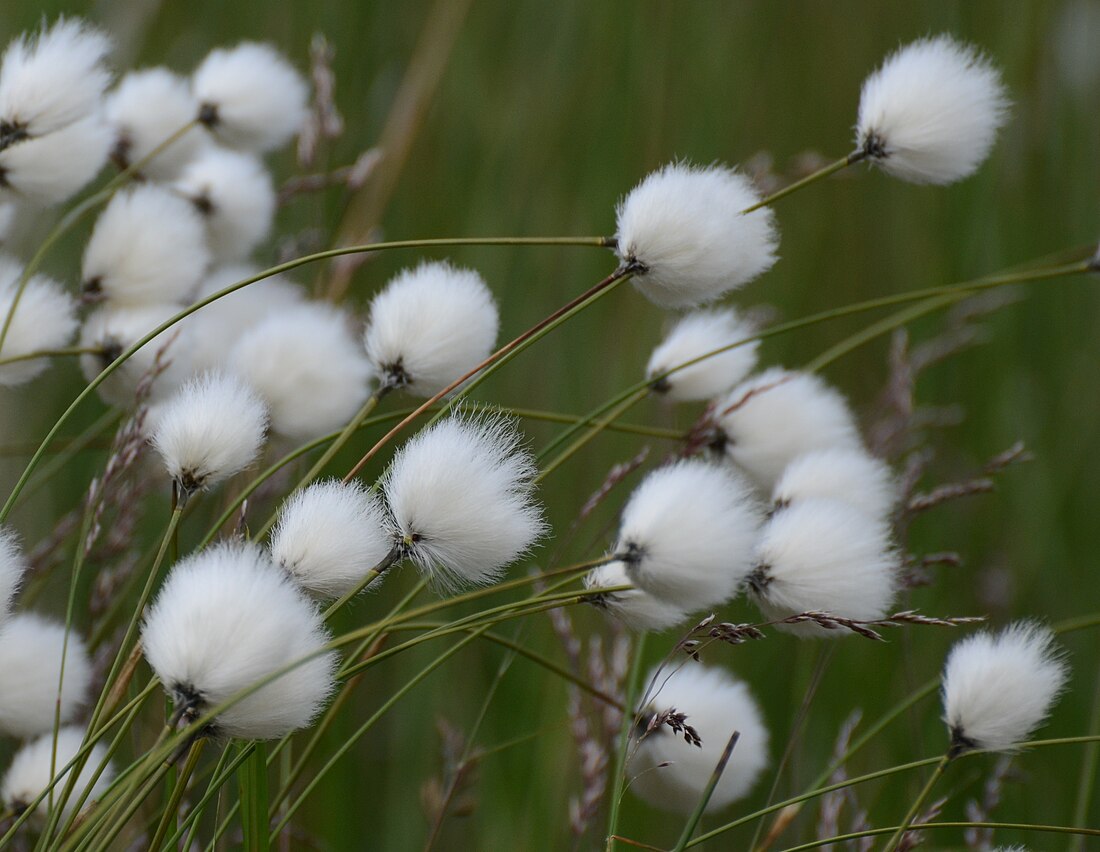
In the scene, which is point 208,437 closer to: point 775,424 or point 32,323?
point 32,323

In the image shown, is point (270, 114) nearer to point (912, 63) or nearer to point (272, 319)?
point (272, 319)

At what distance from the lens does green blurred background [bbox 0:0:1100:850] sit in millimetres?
1146

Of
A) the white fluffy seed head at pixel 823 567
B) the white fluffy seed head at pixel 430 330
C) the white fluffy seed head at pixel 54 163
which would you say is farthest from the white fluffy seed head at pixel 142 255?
the white fluffy seed head at pixel 823 567

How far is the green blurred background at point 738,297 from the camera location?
1.15 m

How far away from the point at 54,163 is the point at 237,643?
1.35 feet

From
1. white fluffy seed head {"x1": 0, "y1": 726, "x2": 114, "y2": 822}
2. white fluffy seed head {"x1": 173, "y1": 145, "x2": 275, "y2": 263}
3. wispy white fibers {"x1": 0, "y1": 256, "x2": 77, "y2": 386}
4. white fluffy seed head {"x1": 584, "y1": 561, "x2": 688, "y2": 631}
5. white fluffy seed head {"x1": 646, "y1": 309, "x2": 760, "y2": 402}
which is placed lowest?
white fluffy seed head {"x1": 0, "y1": 726, "x2": 114, "y2": 822}

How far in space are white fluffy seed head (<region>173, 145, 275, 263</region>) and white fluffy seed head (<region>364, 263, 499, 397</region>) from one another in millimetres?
266

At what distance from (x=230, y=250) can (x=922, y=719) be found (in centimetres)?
79

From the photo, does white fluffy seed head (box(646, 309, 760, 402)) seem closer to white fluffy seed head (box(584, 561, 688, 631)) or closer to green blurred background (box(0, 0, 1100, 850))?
white fluffy seed head (box(584, 561, 688, 631))

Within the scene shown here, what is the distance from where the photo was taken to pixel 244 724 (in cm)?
40

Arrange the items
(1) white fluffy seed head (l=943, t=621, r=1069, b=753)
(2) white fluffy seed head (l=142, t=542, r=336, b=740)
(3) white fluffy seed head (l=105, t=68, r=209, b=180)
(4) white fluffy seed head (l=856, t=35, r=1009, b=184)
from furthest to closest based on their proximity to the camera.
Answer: (3) white fluffy seed head (l=105, t=68, r=209, b=180) < (4) white fluffy seed head (l=856, t=35, r=1009, b=184) < (1) white fluffy seed head (l=943, t=621, r=1069, b=753) < (2) white fluffy seed head (l=142, t=542, r=336, b=740)

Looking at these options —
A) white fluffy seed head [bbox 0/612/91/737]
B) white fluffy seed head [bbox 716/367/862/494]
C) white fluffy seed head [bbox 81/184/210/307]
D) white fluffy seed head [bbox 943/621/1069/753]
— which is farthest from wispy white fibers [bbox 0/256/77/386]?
white fluffy seed head [bbox 943/621/1069/753]

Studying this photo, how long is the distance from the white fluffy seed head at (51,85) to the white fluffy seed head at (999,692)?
1.80ft

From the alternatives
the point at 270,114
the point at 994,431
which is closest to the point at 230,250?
the point at 270,114
